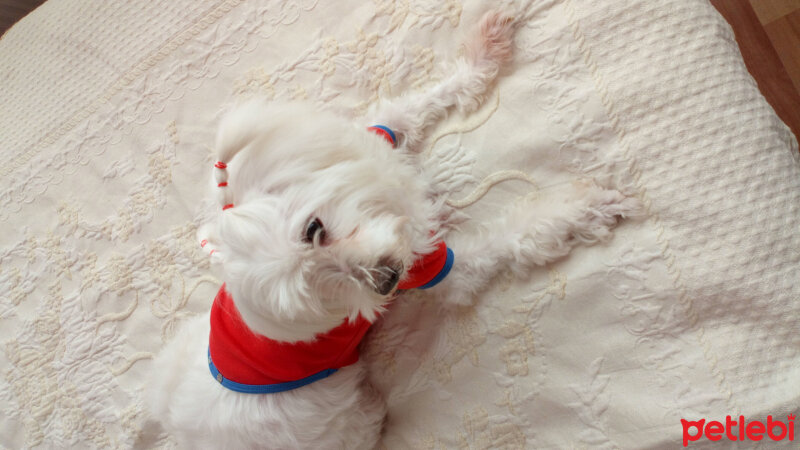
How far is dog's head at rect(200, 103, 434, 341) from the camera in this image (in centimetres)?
76

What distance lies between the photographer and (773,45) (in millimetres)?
1316

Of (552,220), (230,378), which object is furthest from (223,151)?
(552,220)

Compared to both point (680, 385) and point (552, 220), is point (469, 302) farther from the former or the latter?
point (680, 385)

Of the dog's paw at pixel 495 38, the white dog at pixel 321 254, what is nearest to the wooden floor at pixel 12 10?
the white dog at pixel 321 254

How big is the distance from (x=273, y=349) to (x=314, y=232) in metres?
0.34

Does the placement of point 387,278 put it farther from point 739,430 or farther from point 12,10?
point 12,10

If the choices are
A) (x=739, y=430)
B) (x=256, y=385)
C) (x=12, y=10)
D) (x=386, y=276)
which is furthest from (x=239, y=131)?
(x=12, y=10)

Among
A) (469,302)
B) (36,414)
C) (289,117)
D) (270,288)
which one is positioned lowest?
(469,302)

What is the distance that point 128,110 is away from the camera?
153cm

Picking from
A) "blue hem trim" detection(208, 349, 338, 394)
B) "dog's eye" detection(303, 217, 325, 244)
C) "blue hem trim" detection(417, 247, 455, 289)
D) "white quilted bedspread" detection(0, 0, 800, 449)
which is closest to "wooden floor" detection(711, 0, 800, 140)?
"white quilted bedspread" detection(0, 0, 800, 449)

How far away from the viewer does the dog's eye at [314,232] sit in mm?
767

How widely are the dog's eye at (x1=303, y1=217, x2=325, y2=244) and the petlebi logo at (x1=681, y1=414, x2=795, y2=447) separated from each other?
2.43ft

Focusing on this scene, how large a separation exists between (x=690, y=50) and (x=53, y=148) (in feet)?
6.31

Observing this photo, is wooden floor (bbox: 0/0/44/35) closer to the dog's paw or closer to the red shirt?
the red shirt
